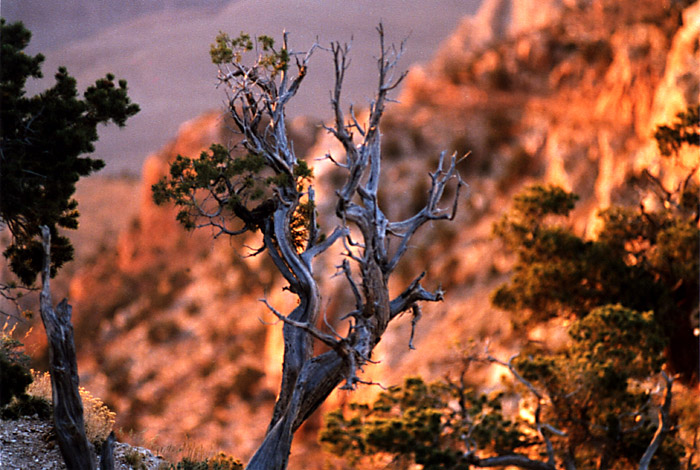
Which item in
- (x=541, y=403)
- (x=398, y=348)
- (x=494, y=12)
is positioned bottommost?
(x=541, y=403)

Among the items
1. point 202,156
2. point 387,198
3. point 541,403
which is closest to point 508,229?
point 541,403

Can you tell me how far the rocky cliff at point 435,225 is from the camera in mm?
39531

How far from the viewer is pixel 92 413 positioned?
41.8ft

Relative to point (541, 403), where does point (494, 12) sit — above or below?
above

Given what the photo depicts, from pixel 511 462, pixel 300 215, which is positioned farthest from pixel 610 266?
pixel 300 215

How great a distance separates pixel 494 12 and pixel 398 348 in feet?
252

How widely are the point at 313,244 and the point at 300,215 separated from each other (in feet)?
2.65

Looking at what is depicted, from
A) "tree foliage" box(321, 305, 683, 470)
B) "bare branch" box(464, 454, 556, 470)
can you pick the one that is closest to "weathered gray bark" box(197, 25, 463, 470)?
"tree foliage" box(321, 305, 683, 470)

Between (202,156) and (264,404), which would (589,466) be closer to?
(202,156)

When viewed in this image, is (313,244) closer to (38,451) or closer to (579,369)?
(38,451)

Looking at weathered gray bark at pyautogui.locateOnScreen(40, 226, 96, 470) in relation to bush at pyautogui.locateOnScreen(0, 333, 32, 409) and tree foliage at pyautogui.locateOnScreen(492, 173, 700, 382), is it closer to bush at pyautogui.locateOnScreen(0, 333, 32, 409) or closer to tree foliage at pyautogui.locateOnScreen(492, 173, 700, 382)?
bush at pyautogui.locateOnScreen(0, 333, 32, 409)

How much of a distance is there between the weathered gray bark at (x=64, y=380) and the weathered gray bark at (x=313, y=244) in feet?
8.45

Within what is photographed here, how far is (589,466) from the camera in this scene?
1869 cm

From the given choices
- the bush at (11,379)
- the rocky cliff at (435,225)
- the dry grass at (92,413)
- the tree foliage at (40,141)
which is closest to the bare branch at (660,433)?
the dry grass at (92,413)
